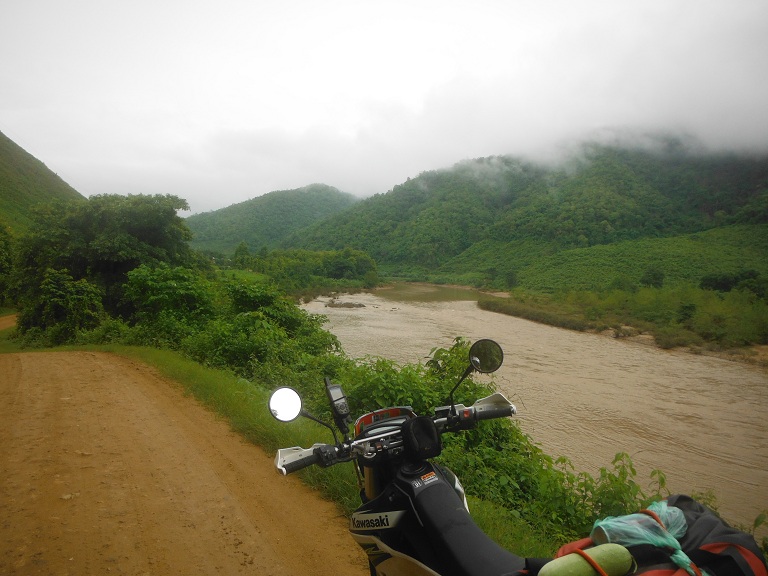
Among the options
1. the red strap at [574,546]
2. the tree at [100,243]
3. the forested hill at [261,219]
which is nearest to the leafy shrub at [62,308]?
the tree at [100,243]

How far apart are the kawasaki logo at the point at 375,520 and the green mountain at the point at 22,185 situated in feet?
116

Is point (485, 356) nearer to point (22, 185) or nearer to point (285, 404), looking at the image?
point (285, 404)

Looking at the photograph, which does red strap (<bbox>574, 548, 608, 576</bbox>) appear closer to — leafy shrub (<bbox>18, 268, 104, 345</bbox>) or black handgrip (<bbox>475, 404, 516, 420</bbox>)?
black handgrip (<bbox>475, 404, 516, 420</bbox>)

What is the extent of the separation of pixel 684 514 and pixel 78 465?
4.52m

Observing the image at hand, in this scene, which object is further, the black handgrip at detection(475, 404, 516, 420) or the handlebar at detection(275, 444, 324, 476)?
the black handgrip at detection(475, 404, 516, 420)

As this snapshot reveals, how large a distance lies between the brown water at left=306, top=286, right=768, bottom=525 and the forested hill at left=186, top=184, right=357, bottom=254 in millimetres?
74465

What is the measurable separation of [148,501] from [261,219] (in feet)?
344

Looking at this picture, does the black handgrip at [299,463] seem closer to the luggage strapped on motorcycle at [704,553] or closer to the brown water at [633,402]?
the luggage strapped on motorcycle at [704,553]

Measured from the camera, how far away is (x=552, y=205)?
54.2 m

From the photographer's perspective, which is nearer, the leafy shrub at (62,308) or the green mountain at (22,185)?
the leafy shrub at (62,308)

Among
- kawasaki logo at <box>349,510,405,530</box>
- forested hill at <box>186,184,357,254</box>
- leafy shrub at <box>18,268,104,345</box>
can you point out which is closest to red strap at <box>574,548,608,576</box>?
kawasaki logo at <box>349,510,405,530</box>

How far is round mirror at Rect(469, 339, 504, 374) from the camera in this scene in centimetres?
213

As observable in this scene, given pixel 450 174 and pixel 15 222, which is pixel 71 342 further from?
pixel 450 174

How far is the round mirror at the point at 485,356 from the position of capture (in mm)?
2127
